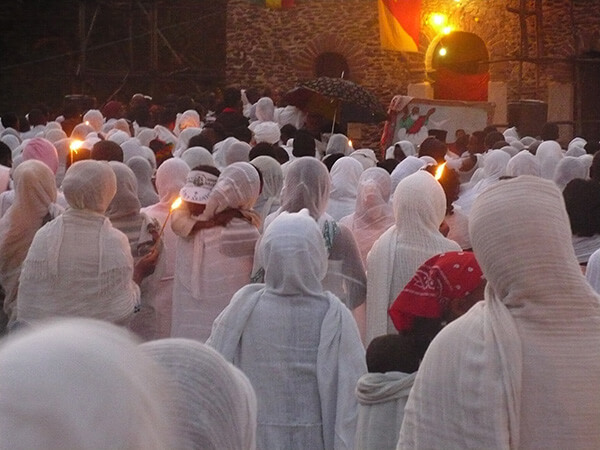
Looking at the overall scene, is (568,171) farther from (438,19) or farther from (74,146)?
(438,19)

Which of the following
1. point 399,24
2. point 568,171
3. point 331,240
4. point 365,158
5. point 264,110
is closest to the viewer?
point 331,240

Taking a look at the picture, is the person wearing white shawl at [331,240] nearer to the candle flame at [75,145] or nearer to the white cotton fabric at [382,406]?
the white cotton fabric at [382,406]

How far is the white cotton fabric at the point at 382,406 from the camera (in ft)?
12.8

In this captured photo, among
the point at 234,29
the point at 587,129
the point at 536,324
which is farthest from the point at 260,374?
the point at 234,29

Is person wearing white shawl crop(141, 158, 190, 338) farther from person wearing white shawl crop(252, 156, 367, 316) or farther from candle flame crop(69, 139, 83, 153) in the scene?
candle flame crop(69, 139, 83, 153)

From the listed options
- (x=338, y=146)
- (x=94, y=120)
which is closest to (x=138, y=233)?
(x=338, y=146)

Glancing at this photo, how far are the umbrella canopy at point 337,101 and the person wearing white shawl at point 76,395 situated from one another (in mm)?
12929

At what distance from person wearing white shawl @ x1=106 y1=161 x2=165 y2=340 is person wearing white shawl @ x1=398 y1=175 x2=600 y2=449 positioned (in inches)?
145

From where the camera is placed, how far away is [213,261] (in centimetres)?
632

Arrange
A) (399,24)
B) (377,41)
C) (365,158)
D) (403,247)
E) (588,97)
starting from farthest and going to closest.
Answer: (377,41)
(399,24)
(588,97)
(365,158)
(403,247)

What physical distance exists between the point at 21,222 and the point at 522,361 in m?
4.15

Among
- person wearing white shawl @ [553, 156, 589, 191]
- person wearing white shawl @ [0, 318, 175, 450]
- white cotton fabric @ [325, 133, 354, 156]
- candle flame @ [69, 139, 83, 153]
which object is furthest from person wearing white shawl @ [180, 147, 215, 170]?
person wearing white shawl @ [0, 318, 175, 450]

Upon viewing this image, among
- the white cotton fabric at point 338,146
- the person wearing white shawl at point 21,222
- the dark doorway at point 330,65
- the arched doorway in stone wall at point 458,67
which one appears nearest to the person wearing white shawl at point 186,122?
the white cotton fabric at point 338,146

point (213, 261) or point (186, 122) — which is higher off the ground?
point (186, 122)
